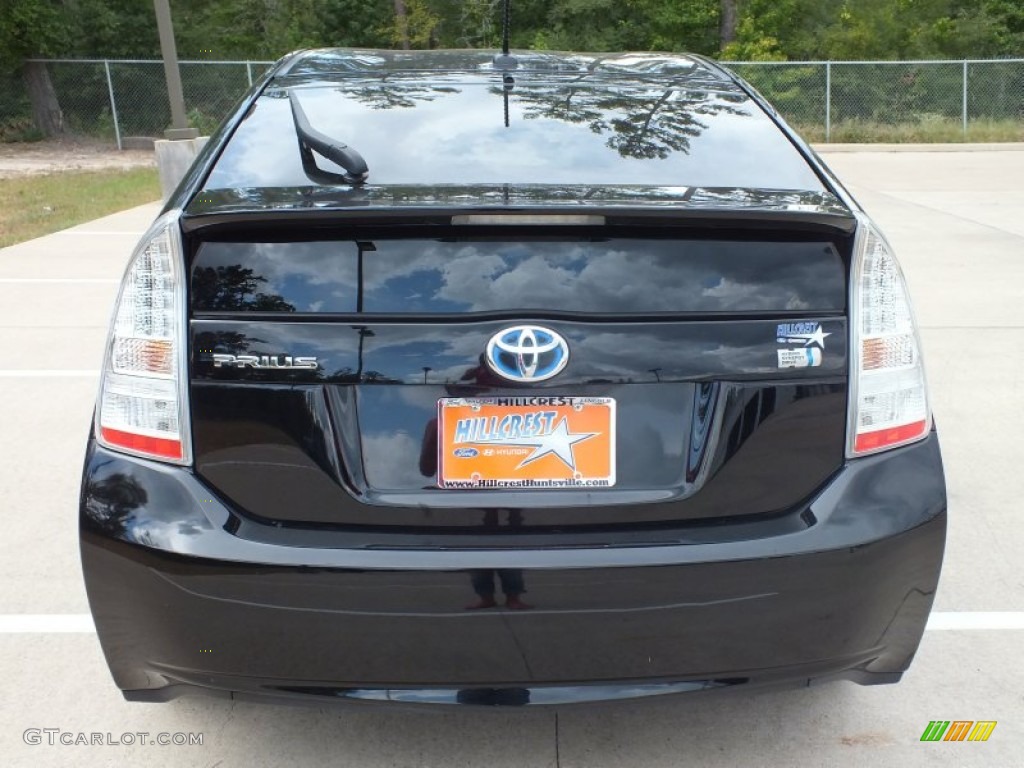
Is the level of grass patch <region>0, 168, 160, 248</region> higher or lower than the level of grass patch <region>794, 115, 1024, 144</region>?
higher

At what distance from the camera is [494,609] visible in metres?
2.03

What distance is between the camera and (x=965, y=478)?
4.39 metres

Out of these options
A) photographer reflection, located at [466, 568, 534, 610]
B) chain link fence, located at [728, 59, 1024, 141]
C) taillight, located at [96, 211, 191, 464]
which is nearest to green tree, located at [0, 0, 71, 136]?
chain link fence, located at [728, 59, 1024, 141]

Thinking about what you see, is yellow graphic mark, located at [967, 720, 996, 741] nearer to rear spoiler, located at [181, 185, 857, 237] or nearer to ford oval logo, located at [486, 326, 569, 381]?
rear spoiler, located at [181, 185, 857, 237]

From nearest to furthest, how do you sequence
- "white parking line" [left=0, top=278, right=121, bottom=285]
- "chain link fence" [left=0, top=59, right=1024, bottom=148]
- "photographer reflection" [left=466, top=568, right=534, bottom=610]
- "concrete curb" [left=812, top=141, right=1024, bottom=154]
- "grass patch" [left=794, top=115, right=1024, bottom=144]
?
"photographer reflection" [left=466, top=568, right=534, bottom=610] → "white parking line" [left=0, top=278, right=121, bottom=285] → "concrete curb" [left=812, top=141, right=1024, bottom=154] → "grass patch" [left=794, top=115, right=1024, bottom=144] → "chain link fence" [left=0, top=59, right=1024, bottom=148]

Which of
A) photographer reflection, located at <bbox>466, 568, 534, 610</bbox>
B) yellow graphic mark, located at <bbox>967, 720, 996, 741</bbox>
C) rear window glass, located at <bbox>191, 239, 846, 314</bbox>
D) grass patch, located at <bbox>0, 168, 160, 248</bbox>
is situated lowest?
yellow graphic mark, located at <bbox>967, 720, 996, 741</bbox>

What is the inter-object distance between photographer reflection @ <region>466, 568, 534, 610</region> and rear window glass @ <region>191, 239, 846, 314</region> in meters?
0.51

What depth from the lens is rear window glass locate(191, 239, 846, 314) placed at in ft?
6.84

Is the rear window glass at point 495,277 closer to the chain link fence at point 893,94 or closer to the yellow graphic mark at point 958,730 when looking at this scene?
the yellow graphic mark at point 958,730

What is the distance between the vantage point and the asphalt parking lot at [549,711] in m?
2.59

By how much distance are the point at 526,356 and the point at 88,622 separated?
192cm

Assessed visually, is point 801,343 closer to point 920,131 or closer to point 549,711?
point 549,711

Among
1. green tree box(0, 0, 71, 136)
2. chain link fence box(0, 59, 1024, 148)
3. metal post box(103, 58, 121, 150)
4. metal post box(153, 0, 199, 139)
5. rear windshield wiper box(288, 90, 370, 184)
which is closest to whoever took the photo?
rear windshield wiper box(288, 90, 370, 184)

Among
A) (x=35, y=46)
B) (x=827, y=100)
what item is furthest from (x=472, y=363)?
(x=35, y=46)
